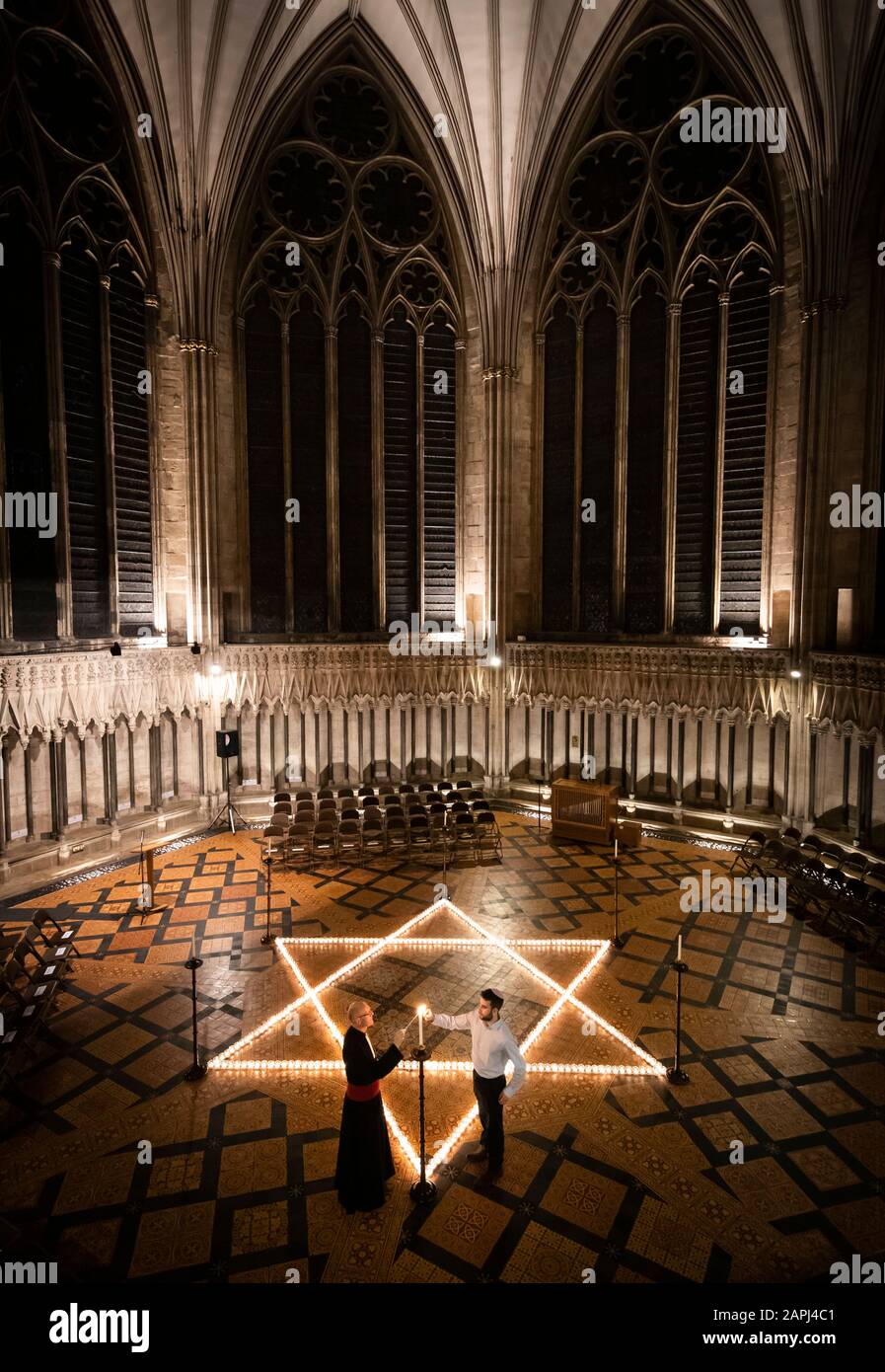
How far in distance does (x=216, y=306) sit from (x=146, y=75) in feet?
12.5

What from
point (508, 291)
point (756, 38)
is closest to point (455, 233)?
point (508, 291)

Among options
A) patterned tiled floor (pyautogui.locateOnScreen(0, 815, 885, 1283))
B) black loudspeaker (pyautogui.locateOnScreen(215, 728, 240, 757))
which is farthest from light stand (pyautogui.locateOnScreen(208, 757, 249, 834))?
patterned tiled floor (pyautogui.locateOnScreen(0, 815, 885, 1283))

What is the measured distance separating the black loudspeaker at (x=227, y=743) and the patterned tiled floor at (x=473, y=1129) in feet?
13.9

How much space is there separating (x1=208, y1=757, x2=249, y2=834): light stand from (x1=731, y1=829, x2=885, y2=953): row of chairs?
936cm

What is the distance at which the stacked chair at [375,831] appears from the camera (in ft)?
41.2

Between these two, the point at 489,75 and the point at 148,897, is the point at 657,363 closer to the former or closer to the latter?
the point at 489,75

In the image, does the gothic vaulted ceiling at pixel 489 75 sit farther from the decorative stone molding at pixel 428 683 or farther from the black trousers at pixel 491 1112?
the black trousers at pixel 491 1112

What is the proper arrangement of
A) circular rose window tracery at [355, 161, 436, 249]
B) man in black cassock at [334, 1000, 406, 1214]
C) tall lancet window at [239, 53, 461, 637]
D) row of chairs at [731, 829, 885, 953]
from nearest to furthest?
man in black cassock at [334, 1000, 406, 1214]
row of chairs at [731, 829, 885, 953]
tall lancet window at [239, 53, 461, 637]
circular rose window tracery at [355, 161, 436, 249]

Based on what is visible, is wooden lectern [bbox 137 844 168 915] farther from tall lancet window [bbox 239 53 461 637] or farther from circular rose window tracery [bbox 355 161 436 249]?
circular rose window tracery [bbox 355 161 436 249]

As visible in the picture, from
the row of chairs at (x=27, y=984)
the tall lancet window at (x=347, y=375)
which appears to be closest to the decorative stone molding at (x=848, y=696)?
the tall lancet window at (x=347, y=375)

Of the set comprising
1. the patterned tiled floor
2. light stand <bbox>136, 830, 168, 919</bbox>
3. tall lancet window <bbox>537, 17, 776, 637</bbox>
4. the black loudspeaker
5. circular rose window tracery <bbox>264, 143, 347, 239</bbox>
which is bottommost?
the patterned tiled floor

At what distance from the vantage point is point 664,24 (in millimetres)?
13633

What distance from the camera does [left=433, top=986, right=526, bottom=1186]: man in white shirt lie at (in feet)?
17.5

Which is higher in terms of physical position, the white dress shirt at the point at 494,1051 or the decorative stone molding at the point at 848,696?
the decorative stone molding at the point at 848,696
